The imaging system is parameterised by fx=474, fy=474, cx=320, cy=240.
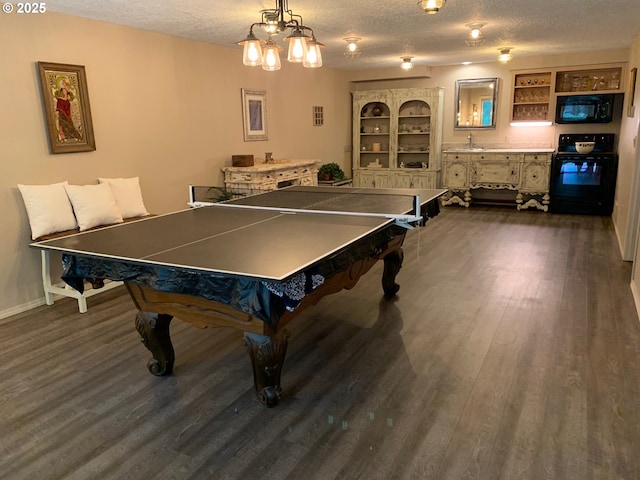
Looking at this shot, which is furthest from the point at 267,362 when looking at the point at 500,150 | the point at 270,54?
the point at 500,150

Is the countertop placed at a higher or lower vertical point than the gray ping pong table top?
higher

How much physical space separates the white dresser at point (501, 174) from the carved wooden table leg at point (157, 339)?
248 inches

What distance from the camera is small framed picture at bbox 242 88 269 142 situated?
594 cm

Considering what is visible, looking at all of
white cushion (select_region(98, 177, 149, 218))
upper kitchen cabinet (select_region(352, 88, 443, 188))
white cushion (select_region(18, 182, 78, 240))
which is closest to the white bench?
white cushion (select_region(18, 182, 78, 240))

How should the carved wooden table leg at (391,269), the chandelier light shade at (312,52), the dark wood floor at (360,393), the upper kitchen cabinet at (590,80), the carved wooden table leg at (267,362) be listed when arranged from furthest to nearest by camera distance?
1. the upper kitchen cabinet at (590,80)
2. the carved wooden table leg at (391,269)
3. the chandelier light shade at (312,52)
4. the carved wooden table leg at (267,362)
5. the dark wood floor at (360,393)

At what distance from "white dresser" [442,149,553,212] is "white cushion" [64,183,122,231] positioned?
5.63m

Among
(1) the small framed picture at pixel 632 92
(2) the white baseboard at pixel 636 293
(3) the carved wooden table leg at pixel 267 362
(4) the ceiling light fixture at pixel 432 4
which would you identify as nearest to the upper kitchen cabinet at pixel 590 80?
(1) the small framed picture at pixel 632 92

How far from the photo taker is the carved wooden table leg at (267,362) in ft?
7.51

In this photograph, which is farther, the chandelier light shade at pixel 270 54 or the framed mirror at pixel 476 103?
the framed mirror at pixel 476 103

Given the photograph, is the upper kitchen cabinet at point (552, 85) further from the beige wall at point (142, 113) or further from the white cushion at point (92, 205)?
the white cushion at point (92, 205)

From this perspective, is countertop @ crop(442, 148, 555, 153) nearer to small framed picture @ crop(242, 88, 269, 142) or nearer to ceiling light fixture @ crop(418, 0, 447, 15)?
small framed picture @ crop(242, 88, 269, 142)

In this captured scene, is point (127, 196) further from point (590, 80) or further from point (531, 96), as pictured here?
point (590, 80)

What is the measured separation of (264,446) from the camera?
2129 mm

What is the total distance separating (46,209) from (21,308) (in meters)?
0.83
